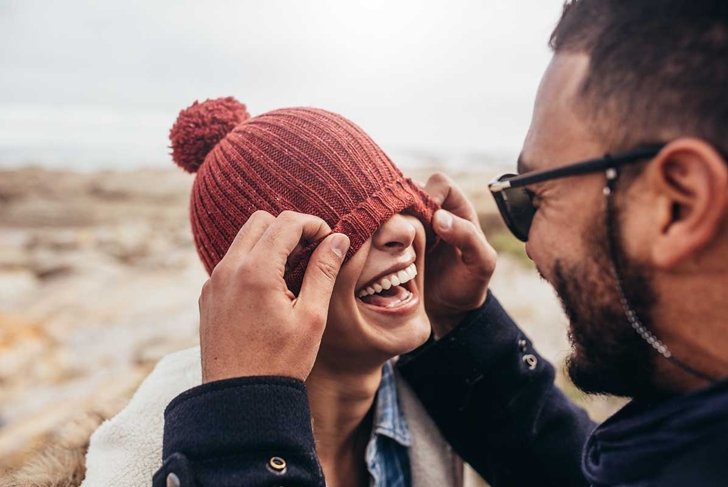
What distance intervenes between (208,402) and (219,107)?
61.6 inches

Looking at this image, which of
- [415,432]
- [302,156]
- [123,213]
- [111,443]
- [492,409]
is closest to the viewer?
[111,443]

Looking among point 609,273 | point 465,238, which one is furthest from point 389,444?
point 609,273

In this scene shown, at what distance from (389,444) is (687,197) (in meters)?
1.76

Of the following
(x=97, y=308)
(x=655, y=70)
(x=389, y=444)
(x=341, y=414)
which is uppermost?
(x=655, y=70)

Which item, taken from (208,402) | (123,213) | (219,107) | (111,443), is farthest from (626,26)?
(123,213)

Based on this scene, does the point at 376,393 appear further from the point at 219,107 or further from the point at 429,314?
the point at 219,107

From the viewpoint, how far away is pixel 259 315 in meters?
1.70

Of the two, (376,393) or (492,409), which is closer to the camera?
(492,409)

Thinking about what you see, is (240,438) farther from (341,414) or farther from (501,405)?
(501,405)

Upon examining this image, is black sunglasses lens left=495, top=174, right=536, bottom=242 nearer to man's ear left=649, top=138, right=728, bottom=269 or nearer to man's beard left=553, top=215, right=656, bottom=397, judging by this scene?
man's beard left=553, top=215, right=656, bottom=397

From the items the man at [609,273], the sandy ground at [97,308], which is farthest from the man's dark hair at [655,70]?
the sandy ground at [97,308]

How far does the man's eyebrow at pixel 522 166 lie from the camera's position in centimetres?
192

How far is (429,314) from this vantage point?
278 centimetres

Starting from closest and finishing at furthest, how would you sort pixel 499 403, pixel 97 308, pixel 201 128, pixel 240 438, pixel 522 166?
pixel 240 438 → pixel 522 166 → pixel 499 403 → pixel 201 128 → pixel 97 308
